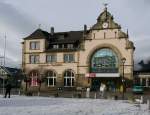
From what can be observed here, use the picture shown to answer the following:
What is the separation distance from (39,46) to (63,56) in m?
6.28

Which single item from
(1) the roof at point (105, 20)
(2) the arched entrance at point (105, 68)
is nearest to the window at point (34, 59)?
(2) the arched entrance at point (105, 68)

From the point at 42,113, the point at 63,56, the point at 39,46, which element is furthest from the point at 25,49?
the point at 42,113

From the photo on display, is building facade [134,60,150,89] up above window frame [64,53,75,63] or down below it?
below

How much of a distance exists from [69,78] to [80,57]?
189 inches

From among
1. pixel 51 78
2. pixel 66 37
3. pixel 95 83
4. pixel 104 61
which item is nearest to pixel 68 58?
pixel 51 78

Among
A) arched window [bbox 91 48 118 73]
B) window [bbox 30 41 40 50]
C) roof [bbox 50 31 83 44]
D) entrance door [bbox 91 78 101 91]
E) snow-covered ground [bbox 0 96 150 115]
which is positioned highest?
roof [bbox 50 31 83 44]

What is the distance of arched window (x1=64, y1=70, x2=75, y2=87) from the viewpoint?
7446 centimetres

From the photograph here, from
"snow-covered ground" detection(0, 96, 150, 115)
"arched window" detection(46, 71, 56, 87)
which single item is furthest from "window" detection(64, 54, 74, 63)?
"snow-covered ground" detection(0, 96, 150, 115)

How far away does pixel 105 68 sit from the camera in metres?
71.7

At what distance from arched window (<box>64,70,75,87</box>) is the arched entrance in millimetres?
4154

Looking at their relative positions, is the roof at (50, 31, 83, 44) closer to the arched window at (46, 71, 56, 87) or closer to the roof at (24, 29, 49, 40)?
the roof at (24, 29, 49, 40)

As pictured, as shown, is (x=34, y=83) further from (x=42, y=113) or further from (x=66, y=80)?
(x=42, y=113)

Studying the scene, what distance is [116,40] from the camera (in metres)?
71.7

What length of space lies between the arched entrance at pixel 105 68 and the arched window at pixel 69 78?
4.15 metres
